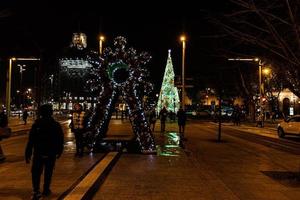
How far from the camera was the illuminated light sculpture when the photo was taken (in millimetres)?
17828

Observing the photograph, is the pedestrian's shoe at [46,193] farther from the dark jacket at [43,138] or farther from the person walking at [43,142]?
the dark jacket at [43,138]

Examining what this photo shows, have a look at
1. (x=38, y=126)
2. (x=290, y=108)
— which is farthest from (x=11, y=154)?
(x=290, y=108)

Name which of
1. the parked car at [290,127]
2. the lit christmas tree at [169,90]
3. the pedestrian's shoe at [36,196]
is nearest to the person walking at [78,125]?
the pedestrian's shoe at [36,196]

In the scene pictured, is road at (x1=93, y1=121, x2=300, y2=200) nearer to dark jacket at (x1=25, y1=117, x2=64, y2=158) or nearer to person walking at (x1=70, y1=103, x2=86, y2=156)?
person walking at (x1=70, y1=103, x2=86, y2=156)

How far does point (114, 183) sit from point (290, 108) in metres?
75.7

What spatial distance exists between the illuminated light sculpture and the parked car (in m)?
16.4

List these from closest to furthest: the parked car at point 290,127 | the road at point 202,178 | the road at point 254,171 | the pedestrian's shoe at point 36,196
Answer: the pedestrian's shoe at point 36,196 → the road at point 202,178 → the road at point 254,171 → the parked car at point 290,127

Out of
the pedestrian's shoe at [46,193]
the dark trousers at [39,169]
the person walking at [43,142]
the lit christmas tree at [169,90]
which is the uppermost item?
the lit christmas tree at [169,90]

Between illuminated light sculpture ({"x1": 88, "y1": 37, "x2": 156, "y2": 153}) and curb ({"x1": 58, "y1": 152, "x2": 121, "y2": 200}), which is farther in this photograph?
illuminated light sculpture ({"x1": 88, "y1": 37, "x2": 156, "y2": 153})

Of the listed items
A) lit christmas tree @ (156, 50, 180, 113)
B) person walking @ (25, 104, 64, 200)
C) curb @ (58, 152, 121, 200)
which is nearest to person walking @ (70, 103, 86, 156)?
curb @ (58, 152, 121, 200)

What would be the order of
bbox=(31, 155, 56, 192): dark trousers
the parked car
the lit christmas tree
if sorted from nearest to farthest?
bbox=(31, 155, 56, 192): dark trousers < the parked car < the lit christmas tree

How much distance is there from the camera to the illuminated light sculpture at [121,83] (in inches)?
702

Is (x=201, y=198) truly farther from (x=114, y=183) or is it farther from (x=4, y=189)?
(x=4, y=189)

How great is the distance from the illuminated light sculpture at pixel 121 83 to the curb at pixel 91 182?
10.3ft
